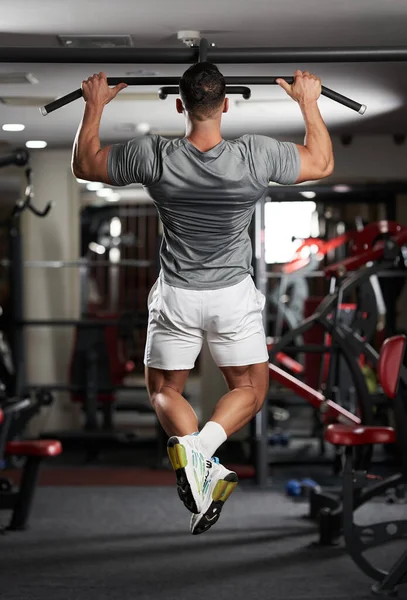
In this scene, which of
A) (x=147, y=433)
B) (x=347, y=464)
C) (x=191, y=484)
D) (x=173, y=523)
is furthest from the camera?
(x=147, y=433)

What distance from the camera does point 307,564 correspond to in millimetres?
4438

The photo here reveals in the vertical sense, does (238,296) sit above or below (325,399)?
above

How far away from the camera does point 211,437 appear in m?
2.67

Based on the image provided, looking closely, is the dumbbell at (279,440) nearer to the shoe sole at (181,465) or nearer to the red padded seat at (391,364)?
the red padded seat at (391,364)

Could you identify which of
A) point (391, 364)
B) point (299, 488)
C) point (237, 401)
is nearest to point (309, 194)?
point (299, 488)

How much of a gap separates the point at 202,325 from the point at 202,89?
26.3 inches

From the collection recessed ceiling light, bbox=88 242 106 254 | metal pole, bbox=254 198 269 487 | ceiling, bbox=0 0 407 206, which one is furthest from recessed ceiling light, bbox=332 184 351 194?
recessed ceiling light, bbox=88 242 106 254

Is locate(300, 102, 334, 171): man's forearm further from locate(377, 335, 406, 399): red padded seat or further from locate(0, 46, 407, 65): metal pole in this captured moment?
locate(377, 335, 406, 399): red padded seat

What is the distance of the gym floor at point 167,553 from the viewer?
4043 millimetres

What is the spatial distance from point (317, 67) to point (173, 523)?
2.57m

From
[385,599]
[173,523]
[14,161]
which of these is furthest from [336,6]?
[173,523]

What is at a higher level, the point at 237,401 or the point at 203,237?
the point at 203,237

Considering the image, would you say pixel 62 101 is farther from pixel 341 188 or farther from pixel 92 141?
pixel 341 188

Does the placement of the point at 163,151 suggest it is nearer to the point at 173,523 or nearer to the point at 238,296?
the point at 238,296
